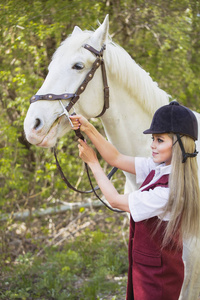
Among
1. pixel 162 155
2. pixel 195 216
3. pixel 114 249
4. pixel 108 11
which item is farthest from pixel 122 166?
pixel 108 11

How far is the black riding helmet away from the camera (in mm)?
1848

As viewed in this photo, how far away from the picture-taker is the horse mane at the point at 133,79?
7.80ft

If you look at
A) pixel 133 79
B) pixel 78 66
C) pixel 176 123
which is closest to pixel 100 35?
pixel 78 66

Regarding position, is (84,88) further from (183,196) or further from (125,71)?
(183,196)

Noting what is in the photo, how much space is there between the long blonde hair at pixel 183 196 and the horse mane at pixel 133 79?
0.69 meters

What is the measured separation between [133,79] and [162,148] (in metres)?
0.73

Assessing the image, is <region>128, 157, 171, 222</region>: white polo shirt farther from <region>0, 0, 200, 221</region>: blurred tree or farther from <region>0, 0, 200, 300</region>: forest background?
<region>0, 0, 200, 221</region>: blurred tree

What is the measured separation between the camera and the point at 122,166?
91.1 inches

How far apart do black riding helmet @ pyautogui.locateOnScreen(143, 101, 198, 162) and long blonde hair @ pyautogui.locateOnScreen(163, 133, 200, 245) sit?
0.03 meters

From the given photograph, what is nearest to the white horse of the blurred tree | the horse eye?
the horse eye

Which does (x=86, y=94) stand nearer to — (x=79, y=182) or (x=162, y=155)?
(x=162, y=155)

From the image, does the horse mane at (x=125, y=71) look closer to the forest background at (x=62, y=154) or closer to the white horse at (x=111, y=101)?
the white horse at (x=111, y=101)

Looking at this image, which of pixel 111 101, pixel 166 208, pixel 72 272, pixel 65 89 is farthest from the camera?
pixel 72 272

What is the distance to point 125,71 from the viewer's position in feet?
7.86
